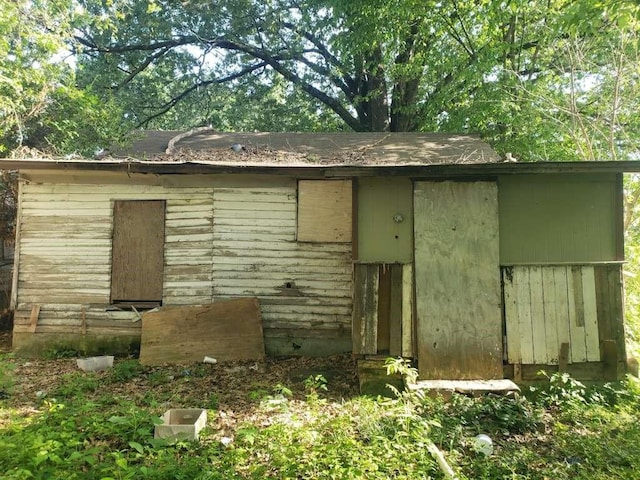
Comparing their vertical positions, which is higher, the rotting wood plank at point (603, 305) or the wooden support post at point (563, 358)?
the rotting wood plank at point (603, 305)

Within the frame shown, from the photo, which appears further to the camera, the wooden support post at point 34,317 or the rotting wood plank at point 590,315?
the wooden support post at point 34,317

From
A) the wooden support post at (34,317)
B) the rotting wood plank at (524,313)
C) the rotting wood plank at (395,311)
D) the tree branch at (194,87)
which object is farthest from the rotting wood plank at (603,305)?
the tree branch at (194,87)

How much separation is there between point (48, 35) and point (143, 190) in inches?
165

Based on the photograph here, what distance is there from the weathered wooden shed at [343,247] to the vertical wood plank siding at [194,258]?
25mm

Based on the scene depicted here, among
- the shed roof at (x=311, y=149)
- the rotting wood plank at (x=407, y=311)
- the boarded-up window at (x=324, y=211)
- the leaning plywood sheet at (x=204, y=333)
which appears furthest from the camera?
the shed roof at (x=311, y=149)

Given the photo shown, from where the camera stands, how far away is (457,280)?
18.7ft

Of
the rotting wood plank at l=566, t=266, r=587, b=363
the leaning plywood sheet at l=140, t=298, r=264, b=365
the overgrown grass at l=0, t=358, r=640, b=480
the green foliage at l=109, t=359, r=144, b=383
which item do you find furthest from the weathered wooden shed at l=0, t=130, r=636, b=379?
the green foliage at l=109, t=359, r=144, b=383

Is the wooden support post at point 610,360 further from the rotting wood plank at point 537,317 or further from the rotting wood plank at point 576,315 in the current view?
Result: the rotting wood plank at point 537,317

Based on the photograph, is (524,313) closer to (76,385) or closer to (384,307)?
(384,307)

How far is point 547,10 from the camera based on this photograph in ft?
37.7

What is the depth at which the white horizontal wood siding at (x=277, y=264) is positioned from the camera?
7.72 m

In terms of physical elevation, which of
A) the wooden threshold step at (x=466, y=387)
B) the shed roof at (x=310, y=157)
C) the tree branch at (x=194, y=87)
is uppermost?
the tree branch at (x=194, y=87)

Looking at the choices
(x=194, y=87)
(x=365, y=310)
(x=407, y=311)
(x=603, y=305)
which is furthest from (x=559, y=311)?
(x=194, y=87)

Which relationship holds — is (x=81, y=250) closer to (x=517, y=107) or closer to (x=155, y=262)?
(x=155, y=262)
